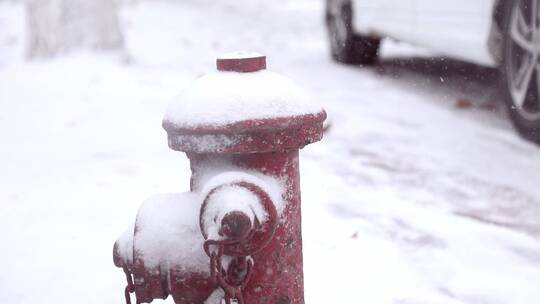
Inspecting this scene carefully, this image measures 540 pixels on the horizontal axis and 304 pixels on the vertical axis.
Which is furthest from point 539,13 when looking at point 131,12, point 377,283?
point 131,12

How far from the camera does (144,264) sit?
1.65m

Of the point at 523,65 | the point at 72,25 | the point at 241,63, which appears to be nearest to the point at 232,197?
the point at 241,63

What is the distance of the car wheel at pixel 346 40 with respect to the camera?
712 cm

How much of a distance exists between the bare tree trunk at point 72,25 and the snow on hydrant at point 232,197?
5545 mm

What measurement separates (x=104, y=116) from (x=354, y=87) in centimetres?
225

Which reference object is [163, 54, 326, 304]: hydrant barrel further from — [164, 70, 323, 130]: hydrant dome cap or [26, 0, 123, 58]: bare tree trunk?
[26, 0, 123, 58]: bare tree trunk

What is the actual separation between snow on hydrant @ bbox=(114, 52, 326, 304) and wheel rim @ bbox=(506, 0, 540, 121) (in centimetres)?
239

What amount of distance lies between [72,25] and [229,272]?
5.89m

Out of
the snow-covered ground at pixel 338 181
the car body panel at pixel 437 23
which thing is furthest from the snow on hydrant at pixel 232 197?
the car body panel at pixel 437 23

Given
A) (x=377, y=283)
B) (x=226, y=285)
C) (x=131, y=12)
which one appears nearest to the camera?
(x=226, y=285)

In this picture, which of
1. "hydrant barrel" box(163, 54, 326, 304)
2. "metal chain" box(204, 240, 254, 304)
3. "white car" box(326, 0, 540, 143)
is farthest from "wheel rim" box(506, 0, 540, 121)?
"metal chain" box(204, 240, 254, 304)

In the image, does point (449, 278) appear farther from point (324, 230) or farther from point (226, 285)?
point (226, 285)

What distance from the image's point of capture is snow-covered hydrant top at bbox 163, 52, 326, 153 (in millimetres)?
1567

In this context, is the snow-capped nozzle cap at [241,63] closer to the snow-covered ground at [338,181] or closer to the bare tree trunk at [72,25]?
the snow-covered ground at [338,181]
